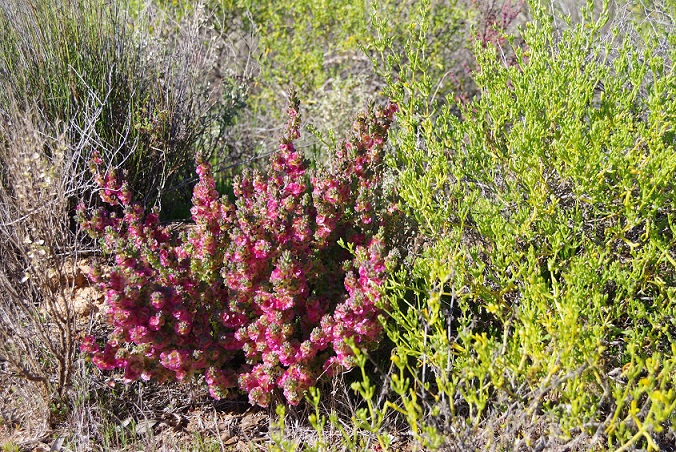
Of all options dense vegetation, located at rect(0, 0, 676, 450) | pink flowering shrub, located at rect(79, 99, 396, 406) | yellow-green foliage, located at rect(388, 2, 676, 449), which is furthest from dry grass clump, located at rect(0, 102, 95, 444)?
yellow-green foliage, located at rect(388, 2, 676, 449)

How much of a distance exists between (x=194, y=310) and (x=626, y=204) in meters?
1.63

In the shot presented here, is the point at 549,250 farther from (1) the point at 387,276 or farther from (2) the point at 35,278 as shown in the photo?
(2) the point at 35,278

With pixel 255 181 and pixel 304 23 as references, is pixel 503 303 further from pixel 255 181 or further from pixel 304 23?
pixel 304 23

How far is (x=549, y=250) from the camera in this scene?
8.50 ft

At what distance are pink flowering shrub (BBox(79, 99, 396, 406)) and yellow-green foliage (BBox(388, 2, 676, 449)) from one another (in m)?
0.22

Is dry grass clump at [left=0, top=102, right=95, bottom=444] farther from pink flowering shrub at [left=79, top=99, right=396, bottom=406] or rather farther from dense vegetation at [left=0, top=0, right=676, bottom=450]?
pink flowering shrub at [left=79, top=99, right=396, bottom=406]

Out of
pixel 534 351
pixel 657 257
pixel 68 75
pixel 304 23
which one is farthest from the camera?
pixel 304 23

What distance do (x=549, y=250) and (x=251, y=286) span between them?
114cm

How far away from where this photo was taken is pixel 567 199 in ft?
9.39

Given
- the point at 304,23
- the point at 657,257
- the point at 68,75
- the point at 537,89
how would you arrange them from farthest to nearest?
1. the point at 304,23
2. the point at 68,75
3. the point at 537,89
4. the point at 657,257

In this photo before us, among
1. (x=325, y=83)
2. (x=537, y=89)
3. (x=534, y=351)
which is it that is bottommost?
(x=325, y=83)

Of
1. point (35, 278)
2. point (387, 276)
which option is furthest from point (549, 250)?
point (35, 278)

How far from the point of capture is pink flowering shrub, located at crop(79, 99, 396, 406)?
2.48 metres

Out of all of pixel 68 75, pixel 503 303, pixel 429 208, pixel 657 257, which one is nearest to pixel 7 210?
pixel 68 75
